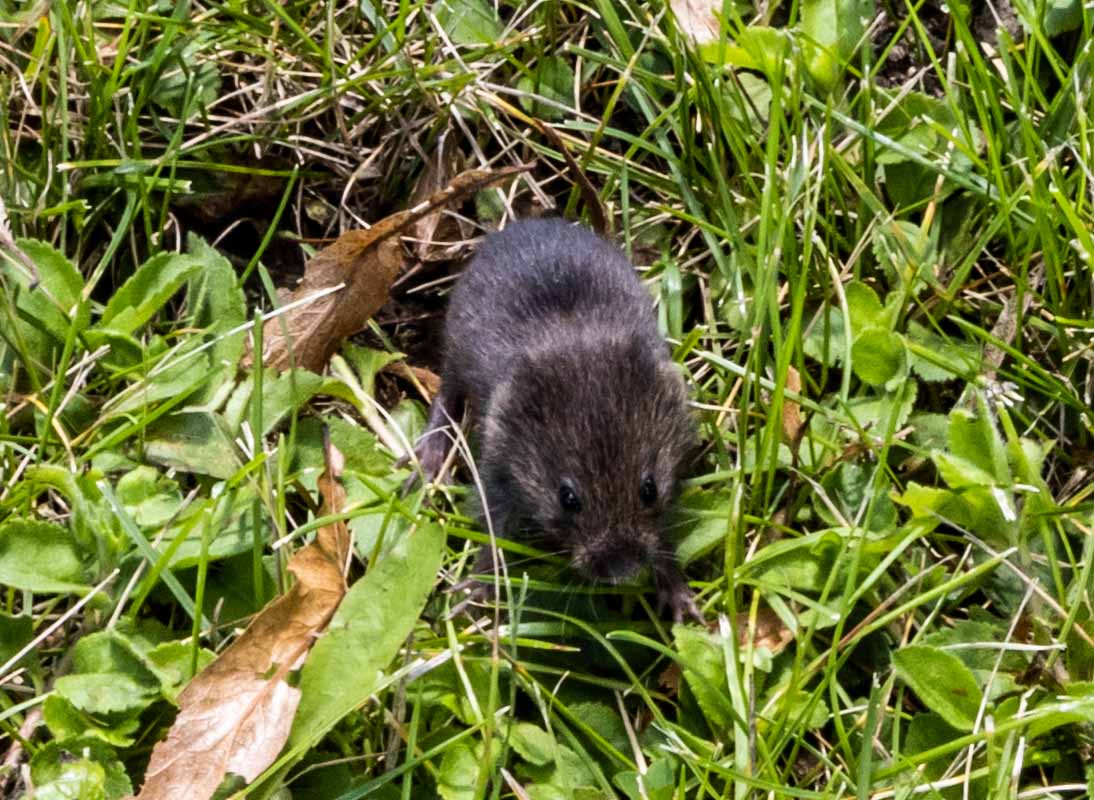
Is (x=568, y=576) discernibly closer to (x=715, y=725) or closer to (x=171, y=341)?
(x=715, y=725)

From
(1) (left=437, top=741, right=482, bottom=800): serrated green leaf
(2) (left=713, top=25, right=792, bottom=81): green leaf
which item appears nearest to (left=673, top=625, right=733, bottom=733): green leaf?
(1) (left=437, top=741, right=482, bottom=800): serrated green leaf

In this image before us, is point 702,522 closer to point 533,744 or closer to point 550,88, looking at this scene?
point 533,744

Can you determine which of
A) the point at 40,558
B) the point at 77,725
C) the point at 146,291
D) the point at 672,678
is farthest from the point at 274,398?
the point at 672,678

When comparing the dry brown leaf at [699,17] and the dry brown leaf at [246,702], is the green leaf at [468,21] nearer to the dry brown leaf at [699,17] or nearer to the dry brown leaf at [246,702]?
the dry brown leaf at [699,17]

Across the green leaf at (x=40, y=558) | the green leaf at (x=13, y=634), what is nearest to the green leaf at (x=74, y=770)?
the green leaf at (x=13, y=634)

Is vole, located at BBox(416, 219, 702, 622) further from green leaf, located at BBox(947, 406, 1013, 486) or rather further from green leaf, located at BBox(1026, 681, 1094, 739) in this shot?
green leaf, located at BBox(1026, 681, 1094, 739)

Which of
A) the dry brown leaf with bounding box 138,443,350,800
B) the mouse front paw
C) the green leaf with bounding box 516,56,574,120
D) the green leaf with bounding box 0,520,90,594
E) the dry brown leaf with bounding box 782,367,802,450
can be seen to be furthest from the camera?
the green leaf with bounding box 516,56,574,120
